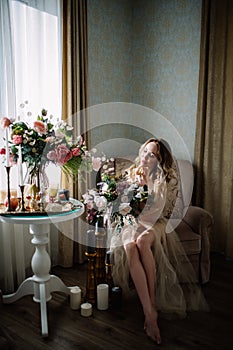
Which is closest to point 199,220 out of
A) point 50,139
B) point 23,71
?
point 50,139

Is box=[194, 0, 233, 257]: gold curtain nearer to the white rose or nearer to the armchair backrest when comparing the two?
the armchair backrest

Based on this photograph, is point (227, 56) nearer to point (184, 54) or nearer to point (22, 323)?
point (184, 54)

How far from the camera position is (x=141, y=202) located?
7.99ft

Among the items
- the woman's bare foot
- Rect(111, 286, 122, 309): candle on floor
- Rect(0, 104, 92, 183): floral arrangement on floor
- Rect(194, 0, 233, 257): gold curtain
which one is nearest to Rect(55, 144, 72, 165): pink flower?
Rect(0, 104, 92, 183): floral arrangement on floor

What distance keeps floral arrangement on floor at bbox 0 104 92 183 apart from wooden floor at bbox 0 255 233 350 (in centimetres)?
93

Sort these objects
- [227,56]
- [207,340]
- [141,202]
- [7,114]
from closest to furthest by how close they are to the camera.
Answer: [207,340], [141,202], [7,114], [227,56]

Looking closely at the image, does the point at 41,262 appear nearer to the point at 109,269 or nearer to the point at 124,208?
the point at 109,269

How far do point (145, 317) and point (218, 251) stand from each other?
59.1 inches

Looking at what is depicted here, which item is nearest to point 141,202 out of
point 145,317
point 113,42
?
point 145,317

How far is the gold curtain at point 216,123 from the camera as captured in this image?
3188mm

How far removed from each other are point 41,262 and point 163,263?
2.63 feet

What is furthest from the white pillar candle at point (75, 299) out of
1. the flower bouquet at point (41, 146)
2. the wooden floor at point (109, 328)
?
the flower bouquet at point (41, 146)

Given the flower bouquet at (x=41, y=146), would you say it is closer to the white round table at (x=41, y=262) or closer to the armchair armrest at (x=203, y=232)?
the white round table at (x=41, y=262)

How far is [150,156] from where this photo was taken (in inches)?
107
